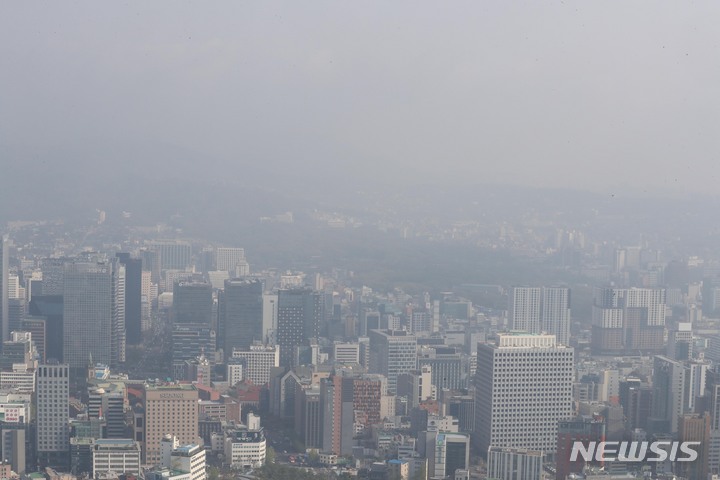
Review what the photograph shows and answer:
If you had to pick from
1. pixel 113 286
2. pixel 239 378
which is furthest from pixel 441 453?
pixel 113 286

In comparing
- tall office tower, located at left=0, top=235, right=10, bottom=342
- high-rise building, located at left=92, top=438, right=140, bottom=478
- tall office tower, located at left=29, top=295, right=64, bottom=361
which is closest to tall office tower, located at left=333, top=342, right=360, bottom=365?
tall office tower, located at left=29, top=295, right=64, bottom=361

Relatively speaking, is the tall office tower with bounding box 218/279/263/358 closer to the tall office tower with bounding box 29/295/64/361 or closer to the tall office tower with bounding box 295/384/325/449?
the tall office tower with bounding box 29/295/64/361

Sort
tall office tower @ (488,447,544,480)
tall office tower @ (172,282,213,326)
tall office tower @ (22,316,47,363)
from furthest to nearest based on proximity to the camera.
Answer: tall office tower @ (172,282,213,326), tall office tower @ (22,316,47,363), tall office tower @ (488,447,544,480)

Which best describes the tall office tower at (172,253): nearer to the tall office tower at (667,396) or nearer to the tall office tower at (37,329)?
the tall office tower at (37,329)

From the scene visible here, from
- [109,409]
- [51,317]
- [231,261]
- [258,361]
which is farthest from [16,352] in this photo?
[231,261]

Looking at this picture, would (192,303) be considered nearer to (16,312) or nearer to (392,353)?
(16,312)

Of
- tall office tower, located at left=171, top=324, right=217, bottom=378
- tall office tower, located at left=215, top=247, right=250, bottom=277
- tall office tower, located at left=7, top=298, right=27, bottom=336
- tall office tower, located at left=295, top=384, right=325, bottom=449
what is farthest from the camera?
tall office tower, located at left=215, top=247, right=250, bottom=277

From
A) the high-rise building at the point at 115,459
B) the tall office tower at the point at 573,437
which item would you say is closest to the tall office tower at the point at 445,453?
the tall office tower at the point at 573,437
